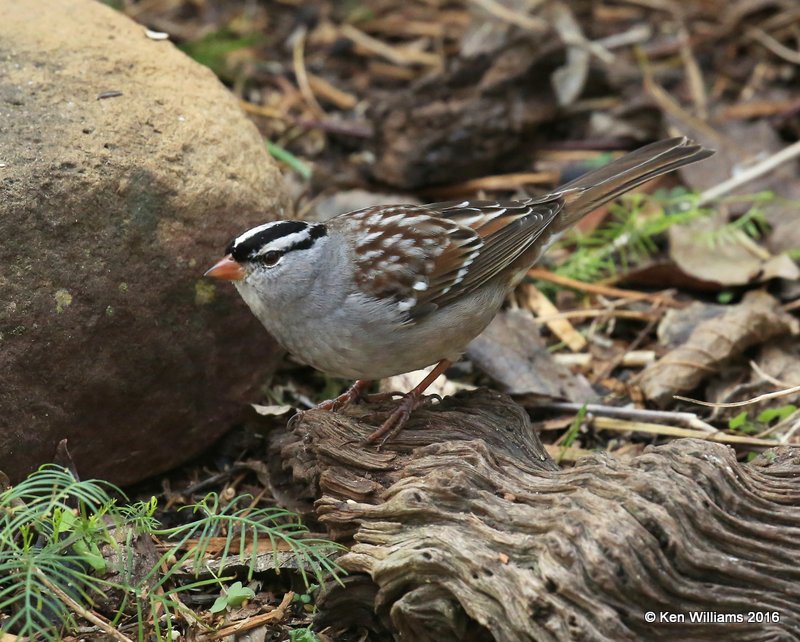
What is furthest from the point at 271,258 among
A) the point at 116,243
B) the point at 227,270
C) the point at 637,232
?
the point at 637,232

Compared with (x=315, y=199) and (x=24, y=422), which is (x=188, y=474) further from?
(x=315, y=199)

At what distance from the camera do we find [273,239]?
4230 millimetres

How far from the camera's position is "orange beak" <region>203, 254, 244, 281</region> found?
13.5ft

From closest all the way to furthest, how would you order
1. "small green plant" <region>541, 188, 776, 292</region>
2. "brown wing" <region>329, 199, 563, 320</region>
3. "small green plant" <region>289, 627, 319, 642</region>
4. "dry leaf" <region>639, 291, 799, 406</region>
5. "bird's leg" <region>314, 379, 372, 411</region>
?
"small green plant" <region>289, 627, 319, 642</region> < "brown wing" <region>329, 199, 563, 320</region> < "bird's leg" <region>314, 379, 372, 411</region> < "dry leaf" <region>639, 291, 799, 406</region> < "small green plant" <region>541, 188, 776, 292</region>

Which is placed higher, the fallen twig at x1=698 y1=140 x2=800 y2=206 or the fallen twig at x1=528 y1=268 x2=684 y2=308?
the fallen twig at x1=698 y1=140 x2=800 y2=206

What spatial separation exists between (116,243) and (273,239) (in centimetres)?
64

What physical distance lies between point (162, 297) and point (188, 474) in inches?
37.2

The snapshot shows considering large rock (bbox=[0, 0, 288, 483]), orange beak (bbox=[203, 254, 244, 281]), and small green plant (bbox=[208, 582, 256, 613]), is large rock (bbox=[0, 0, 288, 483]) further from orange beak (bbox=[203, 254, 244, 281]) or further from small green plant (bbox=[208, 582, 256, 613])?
small green plant (bbox=[208, 582, 256, 613])

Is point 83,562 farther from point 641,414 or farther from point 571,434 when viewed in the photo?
point 641,414

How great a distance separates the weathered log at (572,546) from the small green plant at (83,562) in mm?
242

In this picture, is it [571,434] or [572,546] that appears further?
[571,434]

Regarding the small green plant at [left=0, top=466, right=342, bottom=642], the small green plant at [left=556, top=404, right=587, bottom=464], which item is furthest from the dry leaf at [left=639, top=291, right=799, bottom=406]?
the small green plant at [left=0, top=466, right=342, bottom=642]

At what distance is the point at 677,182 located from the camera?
666 centimetres

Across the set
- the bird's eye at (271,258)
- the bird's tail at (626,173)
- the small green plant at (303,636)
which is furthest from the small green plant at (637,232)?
the small green plant at (303,636)
